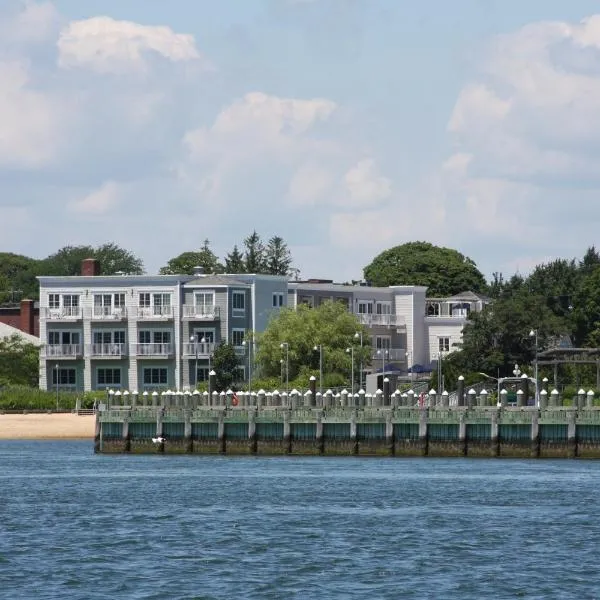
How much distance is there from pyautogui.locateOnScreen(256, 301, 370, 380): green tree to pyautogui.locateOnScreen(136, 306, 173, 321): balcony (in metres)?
8.45

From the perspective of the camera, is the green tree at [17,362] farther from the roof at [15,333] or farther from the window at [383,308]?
the window at [383,308]

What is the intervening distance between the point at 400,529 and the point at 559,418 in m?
32.3

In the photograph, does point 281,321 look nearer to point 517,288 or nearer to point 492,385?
point 492,385

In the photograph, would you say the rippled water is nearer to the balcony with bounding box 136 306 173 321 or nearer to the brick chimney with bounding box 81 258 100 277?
the balcony with bounding box 136 306 173 321

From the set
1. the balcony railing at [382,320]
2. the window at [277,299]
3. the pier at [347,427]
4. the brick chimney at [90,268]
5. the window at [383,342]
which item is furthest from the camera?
the window at [383,342]

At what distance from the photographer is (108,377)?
160 meters

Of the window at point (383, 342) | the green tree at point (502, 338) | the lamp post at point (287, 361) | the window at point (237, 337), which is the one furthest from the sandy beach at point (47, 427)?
the window at point (383, 342)

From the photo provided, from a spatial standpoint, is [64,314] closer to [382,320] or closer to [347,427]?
[382,320]

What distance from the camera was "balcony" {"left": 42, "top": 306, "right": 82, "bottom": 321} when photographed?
161 m

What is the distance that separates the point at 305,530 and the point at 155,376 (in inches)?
3497

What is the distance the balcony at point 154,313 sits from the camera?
15875cm

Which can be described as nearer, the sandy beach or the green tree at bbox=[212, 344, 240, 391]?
the sandy beach

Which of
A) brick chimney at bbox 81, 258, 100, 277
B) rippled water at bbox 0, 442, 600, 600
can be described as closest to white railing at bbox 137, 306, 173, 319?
brick chimney at bbox 81, 258, 100, 277

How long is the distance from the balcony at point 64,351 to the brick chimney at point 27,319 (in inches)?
879
